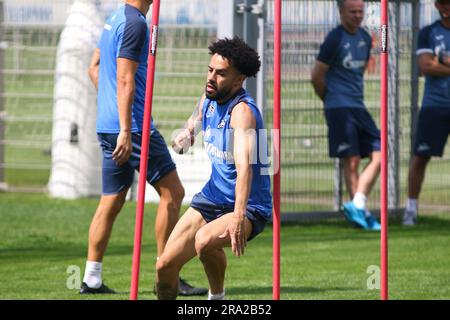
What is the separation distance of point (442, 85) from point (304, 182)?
195 centimetres

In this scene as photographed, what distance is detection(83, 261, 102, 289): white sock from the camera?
352 inches

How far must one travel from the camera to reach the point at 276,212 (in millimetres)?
7008

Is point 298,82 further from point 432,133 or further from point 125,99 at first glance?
point 125,99

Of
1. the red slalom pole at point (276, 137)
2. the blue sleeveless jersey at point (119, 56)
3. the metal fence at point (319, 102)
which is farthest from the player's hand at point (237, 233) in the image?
the metal fence at point (319, 102)

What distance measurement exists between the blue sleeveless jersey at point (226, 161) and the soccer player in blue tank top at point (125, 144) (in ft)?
4.18

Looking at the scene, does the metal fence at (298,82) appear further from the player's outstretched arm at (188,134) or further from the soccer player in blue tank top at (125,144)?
the player's outstretched arm at (188,134)

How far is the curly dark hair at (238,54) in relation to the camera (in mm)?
7469

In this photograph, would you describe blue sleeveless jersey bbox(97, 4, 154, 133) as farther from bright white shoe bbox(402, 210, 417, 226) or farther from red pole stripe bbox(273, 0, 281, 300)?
bright white shoe bbox(402, 210, 417, 226)

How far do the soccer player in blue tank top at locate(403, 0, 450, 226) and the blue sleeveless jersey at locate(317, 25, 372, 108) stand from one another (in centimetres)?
62

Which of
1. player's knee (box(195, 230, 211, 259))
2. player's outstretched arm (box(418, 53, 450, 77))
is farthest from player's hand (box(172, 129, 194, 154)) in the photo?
player's outstretched arm (box(418, 53, 450, 77))

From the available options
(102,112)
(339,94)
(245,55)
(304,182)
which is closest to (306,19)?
(339,94)

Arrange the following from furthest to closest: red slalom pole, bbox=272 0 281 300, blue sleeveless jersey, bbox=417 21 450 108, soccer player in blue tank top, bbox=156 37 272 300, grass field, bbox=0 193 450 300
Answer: blue sleeveless jersey, bbox=417 21 450 108 < grass field, bbox=0 193 450 300 < soccer player in blue tank top, bbox=156 37 272 300 < red slalom pole, bbox=272 0 281 300

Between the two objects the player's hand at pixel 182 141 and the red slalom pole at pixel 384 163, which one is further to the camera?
the player's hand at pixel 182 141

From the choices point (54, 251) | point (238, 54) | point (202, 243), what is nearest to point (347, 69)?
point (54, 251)
